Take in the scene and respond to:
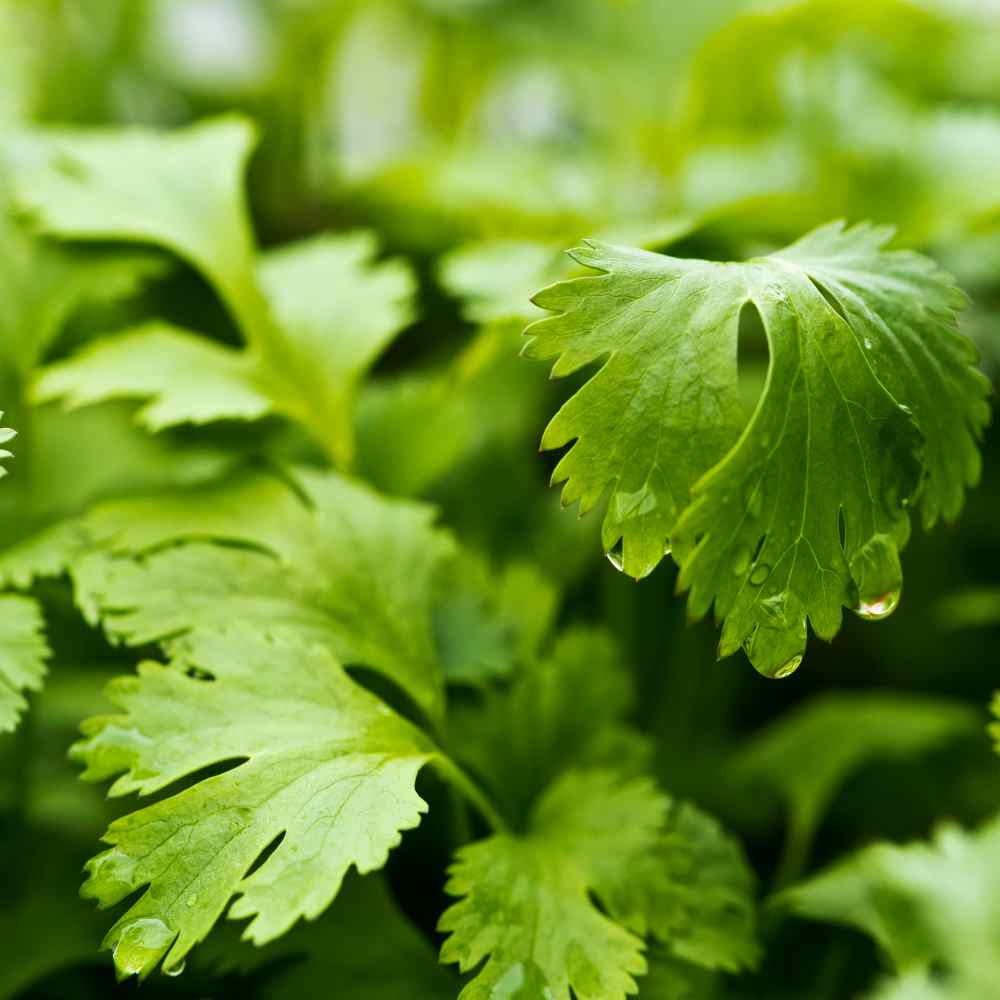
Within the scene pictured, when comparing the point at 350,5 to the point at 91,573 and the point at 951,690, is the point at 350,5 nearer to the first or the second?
the point at 91,573

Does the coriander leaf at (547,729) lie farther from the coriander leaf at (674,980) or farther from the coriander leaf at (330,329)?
the coriander leaf at (330,329)

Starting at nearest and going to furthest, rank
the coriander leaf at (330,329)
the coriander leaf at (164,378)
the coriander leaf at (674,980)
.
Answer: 1. the coriander leaf at (674,980)
2. the coriander leaf at (164,378)
3. the coriander leaf at (330,329)

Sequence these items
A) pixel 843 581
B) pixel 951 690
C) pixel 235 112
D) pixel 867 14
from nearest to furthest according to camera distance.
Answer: pixel 843 581
pixel 867 14
pixel 951 690
pixel 235 112

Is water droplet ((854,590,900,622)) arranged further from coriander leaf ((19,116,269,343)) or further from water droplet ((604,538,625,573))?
coriander leaf ((19,116,269,343))

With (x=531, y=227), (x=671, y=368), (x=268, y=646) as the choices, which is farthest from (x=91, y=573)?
(x=531, y=227)

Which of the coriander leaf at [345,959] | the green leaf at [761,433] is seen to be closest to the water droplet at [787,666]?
the green leaf at [761,433]

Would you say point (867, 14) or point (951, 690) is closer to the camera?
point (867, 14)
